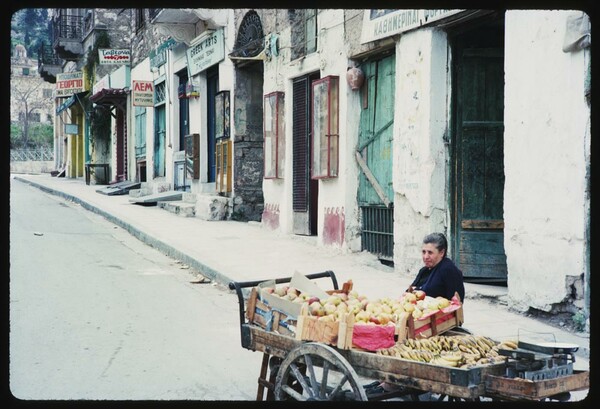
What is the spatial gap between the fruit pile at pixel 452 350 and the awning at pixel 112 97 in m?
25.3

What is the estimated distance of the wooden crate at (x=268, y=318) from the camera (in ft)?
15.8

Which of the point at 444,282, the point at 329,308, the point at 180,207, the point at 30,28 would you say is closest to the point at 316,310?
the point at 329,308

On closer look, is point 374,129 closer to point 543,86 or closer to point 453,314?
point 543,86

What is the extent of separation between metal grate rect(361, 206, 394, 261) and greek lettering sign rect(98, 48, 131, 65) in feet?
60.0

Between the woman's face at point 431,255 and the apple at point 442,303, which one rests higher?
the woman's face at point 431,255

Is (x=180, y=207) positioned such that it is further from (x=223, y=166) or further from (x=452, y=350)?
(x=452, y=350)

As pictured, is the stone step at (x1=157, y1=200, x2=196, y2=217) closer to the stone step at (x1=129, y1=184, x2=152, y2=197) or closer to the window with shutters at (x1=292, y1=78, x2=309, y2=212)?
the stone step at (x1=129, y1=184, x2=152, y2=197)

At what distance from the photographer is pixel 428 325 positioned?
4.68 metres

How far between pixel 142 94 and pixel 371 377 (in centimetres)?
2124

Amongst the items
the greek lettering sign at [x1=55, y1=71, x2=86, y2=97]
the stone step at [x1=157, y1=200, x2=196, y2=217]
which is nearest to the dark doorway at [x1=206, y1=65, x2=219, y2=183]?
the stone step at [x1=157, y1=200, x2=196, y2=217]

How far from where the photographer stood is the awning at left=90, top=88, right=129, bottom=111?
28.2 m

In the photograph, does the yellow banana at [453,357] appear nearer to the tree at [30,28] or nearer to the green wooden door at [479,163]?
the green wooden door at [479,163]

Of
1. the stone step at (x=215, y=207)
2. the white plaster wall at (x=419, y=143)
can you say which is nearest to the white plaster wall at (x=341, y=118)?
the white plaster wall at (x=419, y=143)

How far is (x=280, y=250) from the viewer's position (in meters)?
12.7
